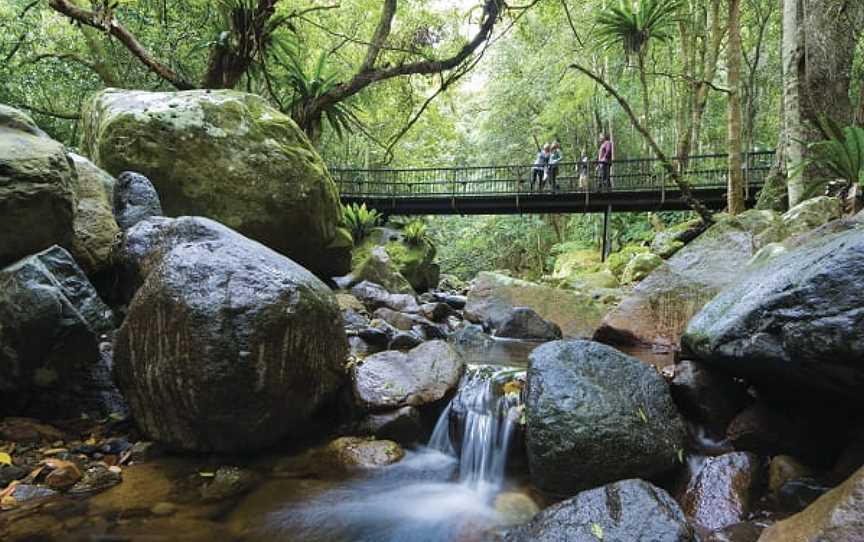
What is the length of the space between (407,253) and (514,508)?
9.42 m

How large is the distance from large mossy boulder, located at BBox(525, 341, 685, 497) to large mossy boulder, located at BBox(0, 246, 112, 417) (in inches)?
115

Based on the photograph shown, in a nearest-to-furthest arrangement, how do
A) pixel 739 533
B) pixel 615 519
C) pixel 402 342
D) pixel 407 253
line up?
pixel 615 519 → pixel 739 533 → pixel 402 342 → pixel 407 253

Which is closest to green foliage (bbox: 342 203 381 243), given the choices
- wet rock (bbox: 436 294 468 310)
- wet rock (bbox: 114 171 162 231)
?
wet rock (bbox: 436 294 468 310)

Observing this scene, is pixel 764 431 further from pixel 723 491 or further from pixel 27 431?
pixel 27 431

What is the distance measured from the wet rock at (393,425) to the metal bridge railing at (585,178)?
383 inches

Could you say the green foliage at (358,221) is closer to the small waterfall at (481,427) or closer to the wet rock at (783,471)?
the small waterfall at (481,427)

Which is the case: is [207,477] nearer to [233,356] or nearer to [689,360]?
[233,356]

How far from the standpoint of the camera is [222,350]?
115 inches

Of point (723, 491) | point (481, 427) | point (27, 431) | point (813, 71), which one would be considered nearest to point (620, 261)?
point (813, 71)

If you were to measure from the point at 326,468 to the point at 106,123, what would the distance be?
15.9ft

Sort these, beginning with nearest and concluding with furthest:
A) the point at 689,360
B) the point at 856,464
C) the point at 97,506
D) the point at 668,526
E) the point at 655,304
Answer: the point at 668,526 < the point at 856,464 < the point at 97,506 < the point at 689,360 < the point at 655,304

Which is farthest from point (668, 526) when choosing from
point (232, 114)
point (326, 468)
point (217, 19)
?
point (217, 19)

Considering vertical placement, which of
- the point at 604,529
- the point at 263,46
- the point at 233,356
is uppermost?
the point at 263,46

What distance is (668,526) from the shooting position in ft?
7.10
